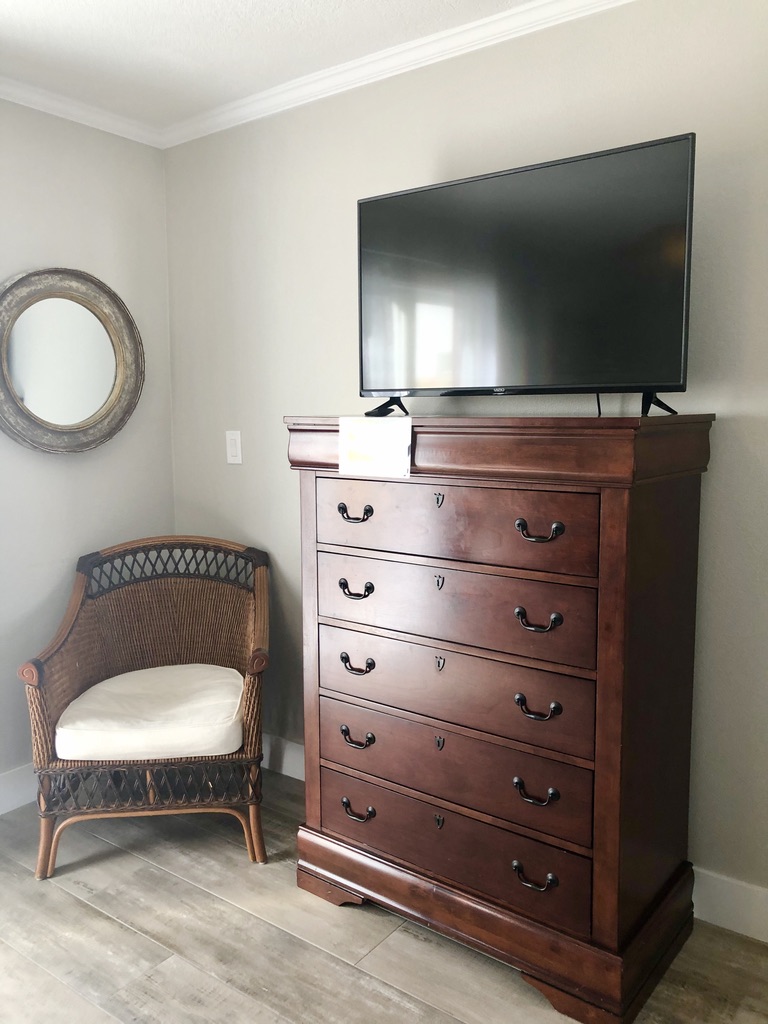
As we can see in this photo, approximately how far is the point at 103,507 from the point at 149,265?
94cm

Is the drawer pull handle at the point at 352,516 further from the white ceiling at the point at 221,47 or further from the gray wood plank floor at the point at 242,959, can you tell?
the white ceiling at the point at 221,47

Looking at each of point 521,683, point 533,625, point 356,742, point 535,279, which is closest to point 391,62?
point 535,279

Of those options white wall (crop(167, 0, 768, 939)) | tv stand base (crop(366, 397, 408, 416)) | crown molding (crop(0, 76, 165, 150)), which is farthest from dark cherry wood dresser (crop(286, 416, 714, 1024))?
crown molding (crop(0, 76, 165, 150))

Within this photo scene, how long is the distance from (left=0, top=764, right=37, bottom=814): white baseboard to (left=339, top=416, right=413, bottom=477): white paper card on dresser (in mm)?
1668

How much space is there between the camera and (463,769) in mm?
1878

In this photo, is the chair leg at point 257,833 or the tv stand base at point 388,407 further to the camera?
the chair leg at point 257,833

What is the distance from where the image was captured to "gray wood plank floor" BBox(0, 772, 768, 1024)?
5.82 ft

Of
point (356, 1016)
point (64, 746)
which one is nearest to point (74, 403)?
point (64, 746)

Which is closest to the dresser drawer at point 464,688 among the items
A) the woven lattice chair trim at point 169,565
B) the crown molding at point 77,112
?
the woven lattice chair trim at point 169,565

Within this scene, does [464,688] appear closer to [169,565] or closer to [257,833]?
[257,833]

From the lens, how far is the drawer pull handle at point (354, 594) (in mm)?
2006

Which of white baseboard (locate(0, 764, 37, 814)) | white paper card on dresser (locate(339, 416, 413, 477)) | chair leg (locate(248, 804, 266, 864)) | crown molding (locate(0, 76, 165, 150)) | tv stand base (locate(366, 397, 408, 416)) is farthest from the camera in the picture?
white baseboard (locate(0, 764, 37, 814))

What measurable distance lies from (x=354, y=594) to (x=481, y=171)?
124 centimetres

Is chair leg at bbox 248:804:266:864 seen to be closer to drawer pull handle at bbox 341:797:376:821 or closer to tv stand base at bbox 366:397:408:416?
drawer pull handle at bbox 341:797:376:821
